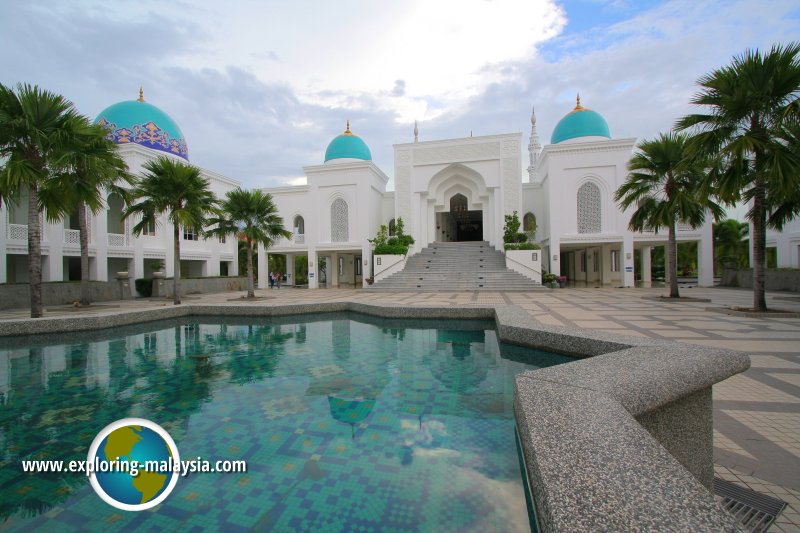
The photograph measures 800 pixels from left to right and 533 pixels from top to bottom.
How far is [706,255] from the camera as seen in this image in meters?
20.8

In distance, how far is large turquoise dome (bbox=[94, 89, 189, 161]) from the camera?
63.3 ft

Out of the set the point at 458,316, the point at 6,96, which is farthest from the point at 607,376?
the point at 6,96

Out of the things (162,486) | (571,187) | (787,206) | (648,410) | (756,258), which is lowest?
(162,486)

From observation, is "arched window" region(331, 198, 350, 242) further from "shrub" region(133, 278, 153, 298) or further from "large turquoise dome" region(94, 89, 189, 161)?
"shrub" region(133, 278, 153, 298)

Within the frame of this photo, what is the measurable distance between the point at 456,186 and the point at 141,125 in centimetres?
1758

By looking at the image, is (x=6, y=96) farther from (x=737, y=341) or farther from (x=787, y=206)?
(x=787, y=206)

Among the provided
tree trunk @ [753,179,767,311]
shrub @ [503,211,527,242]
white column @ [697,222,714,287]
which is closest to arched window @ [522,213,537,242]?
shrub @ [503,211,527,242]

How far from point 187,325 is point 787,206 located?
17.0 meters

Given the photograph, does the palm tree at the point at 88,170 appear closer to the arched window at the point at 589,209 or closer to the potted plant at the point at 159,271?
the potted plant at the point at 159,271

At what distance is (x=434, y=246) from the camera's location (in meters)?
24.7

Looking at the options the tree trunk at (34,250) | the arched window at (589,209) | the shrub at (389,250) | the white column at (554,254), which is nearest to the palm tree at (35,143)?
the tree trunk at (34,250)

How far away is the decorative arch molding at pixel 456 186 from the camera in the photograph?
2434cm

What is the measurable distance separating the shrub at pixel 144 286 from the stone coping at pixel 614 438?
19240 mm

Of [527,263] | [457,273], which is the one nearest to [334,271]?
[457,273]
